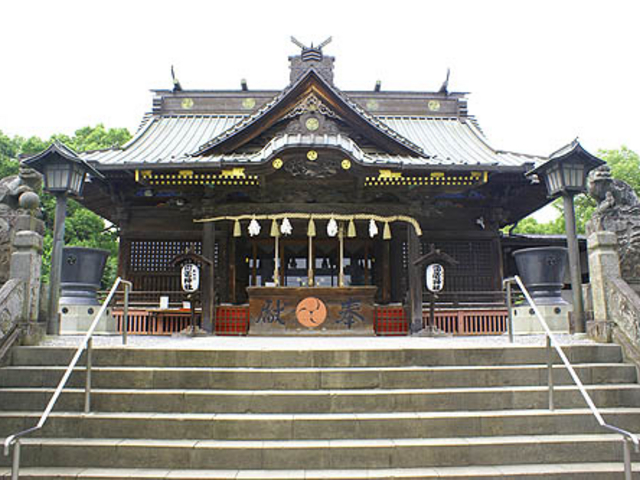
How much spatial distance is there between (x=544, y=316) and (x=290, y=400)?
637cm

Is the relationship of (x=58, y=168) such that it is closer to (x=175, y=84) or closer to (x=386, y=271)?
(x=386, y=271)

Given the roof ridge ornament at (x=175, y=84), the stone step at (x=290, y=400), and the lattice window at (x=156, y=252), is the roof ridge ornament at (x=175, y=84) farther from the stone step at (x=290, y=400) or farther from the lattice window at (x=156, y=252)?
the stone step at (x=290, y=400)

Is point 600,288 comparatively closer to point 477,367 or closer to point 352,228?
point 477,367

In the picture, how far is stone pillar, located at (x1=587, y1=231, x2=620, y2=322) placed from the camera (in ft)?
21.2

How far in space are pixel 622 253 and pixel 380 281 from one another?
250 inches

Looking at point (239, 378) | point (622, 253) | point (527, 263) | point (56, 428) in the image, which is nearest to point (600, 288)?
point (622, 253)

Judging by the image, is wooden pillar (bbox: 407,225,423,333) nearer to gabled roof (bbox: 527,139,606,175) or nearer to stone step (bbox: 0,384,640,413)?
gabled roof (bbox: 527,139,606,175)

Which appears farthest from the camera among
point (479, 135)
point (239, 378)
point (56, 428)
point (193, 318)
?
point (479, 135)

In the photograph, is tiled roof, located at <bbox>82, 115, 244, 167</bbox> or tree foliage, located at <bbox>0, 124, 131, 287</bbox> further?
tree foliage, located at <bbox>0, 124, 131, 287</bbox>

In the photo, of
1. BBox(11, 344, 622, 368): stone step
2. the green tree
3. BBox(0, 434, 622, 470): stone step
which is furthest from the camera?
the green tree

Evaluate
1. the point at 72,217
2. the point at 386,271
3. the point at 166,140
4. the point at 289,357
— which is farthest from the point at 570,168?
the point at 72,217

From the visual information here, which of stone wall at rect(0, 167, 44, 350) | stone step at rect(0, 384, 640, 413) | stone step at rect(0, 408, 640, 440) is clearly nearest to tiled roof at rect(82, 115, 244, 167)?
stone wall at rect(0, 167, 44, 350)

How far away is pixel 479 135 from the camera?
1454 centimetres

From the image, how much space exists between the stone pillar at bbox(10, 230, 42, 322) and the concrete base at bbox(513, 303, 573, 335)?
→ 8.79 meters
